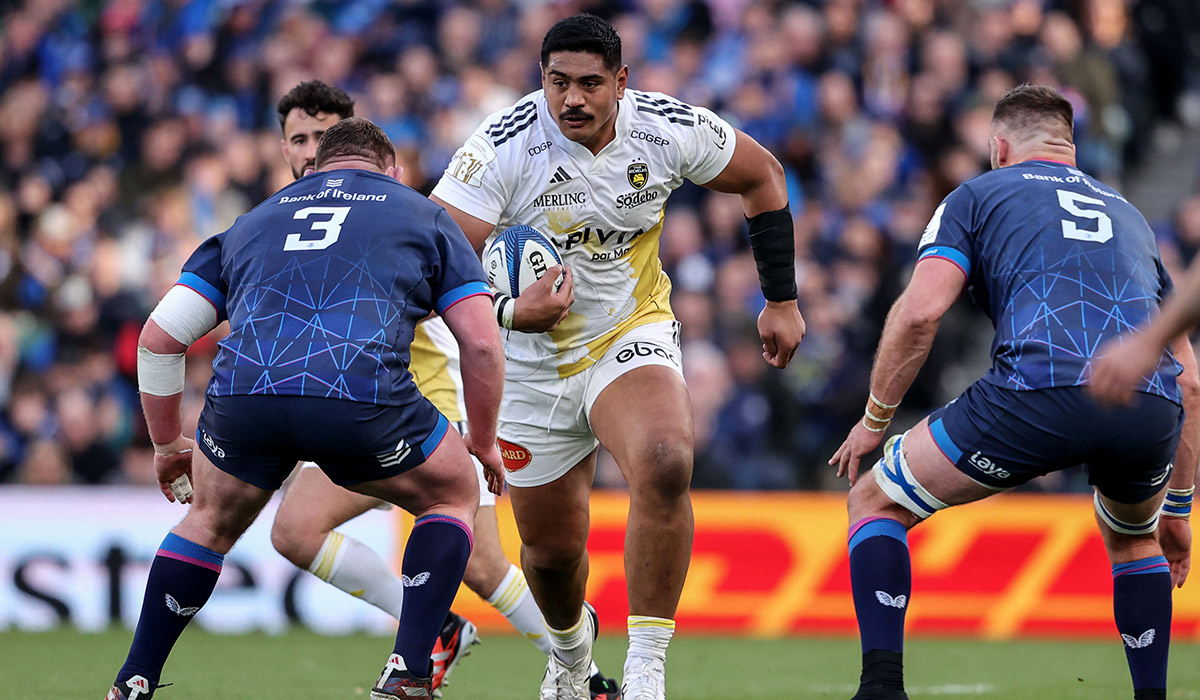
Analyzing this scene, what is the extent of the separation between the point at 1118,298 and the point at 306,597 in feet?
26.3

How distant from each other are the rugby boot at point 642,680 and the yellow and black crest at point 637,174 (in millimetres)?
2088

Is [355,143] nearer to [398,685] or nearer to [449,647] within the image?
[398,685]

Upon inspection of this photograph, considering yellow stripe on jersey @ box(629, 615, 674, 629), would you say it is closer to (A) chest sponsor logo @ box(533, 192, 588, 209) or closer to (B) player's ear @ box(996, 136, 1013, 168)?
(A) chest sponsor logo @ box(533, 192, 588, 209)

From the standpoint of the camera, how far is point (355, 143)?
19.2 feet

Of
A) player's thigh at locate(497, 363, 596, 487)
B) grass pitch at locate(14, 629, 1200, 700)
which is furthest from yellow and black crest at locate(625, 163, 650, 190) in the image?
grass pitch at locate(14, 629, 1200, 700)

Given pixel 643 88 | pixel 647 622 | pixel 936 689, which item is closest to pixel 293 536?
pixel 647 622

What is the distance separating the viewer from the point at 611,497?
477 inches

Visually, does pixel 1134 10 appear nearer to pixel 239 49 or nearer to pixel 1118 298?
pixel 239 49

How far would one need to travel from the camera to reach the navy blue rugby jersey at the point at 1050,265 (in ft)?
17.5

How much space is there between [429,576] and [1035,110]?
9.98 ft

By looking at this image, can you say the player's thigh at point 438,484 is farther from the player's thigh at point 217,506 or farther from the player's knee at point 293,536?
the player's knee at point 293,536

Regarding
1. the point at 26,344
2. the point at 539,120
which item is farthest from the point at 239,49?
the point at 539,120

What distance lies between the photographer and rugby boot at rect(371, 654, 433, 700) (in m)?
5.21

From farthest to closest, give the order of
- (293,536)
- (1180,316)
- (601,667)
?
(601,667)
(293,536)
(1180,316)
